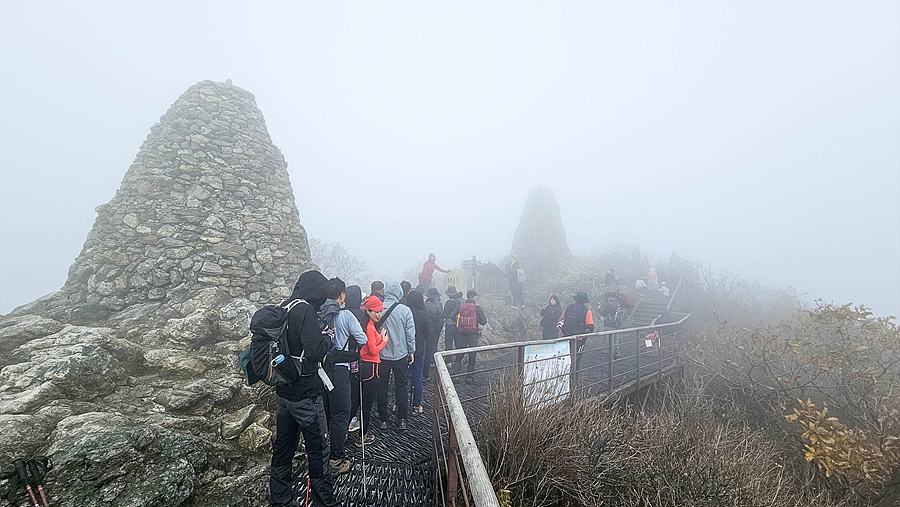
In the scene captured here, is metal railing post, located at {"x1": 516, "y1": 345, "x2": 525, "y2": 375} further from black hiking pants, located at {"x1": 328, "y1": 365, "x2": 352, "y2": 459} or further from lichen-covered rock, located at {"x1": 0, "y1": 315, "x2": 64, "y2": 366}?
lichen-covered rock, located at {"x1": 0, "y1": 315, "x2": 64, "y2": 366}

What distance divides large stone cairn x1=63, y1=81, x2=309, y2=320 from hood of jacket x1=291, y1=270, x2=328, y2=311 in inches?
186

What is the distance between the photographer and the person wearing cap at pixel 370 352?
4070 millimetres

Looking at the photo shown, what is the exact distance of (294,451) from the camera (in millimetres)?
2951

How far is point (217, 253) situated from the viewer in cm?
695

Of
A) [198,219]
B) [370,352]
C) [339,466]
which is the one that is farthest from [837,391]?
[198,219]

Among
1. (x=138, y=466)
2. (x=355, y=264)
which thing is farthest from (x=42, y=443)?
(x=355, y=264)

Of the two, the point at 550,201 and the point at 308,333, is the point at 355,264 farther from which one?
the point at 308,333

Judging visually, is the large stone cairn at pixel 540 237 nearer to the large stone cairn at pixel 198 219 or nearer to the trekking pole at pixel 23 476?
the large stone cairn at pixel 198 219

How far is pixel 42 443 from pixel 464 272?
1627 cm

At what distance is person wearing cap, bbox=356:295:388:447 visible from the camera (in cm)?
407

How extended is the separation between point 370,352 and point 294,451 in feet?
4.47

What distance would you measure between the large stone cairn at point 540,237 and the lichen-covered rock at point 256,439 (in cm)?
2189

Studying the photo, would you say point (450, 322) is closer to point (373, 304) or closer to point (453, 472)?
point (373, 304)

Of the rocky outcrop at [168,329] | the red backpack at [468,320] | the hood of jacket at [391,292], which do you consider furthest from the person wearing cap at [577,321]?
the rocky outcrop at [168,329]
